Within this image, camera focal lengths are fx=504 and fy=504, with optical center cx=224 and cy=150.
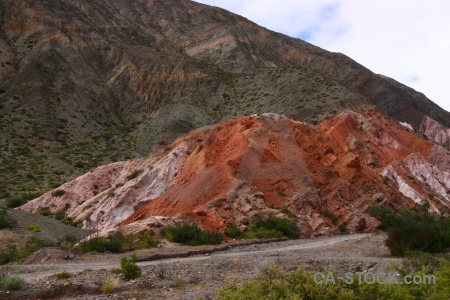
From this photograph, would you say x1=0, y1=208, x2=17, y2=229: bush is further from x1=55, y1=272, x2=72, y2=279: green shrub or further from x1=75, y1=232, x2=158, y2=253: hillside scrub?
x1=55, y1=272, x2=72, y2=279: green shrub

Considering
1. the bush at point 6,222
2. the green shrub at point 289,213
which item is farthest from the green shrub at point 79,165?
the green shrub at point 289,213

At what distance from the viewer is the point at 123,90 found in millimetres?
69375

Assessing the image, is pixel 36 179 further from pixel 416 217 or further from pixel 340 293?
pixel 340 293

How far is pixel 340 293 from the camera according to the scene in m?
6.47

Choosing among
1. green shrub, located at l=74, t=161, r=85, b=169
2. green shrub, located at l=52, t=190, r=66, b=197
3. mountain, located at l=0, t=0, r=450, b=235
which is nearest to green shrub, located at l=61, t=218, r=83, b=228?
mountain, located at l=0, t=0, r=450, b=235

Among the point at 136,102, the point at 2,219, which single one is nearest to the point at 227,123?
the point at 2,219

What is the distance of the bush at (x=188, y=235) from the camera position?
2002 cm

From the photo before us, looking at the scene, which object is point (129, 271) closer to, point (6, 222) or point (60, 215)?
point (6, 222)

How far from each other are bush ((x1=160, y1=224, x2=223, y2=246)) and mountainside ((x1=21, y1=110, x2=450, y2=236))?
3.40 ft

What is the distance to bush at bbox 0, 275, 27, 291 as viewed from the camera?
10004 mm

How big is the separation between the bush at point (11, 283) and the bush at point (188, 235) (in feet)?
32.6

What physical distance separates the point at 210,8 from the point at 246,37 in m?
26.5

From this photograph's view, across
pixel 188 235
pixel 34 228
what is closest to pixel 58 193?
pixel 34 228

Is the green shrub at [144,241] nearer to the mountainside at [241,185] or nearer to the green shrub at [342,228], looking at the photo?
the mountainside at [241,185]
